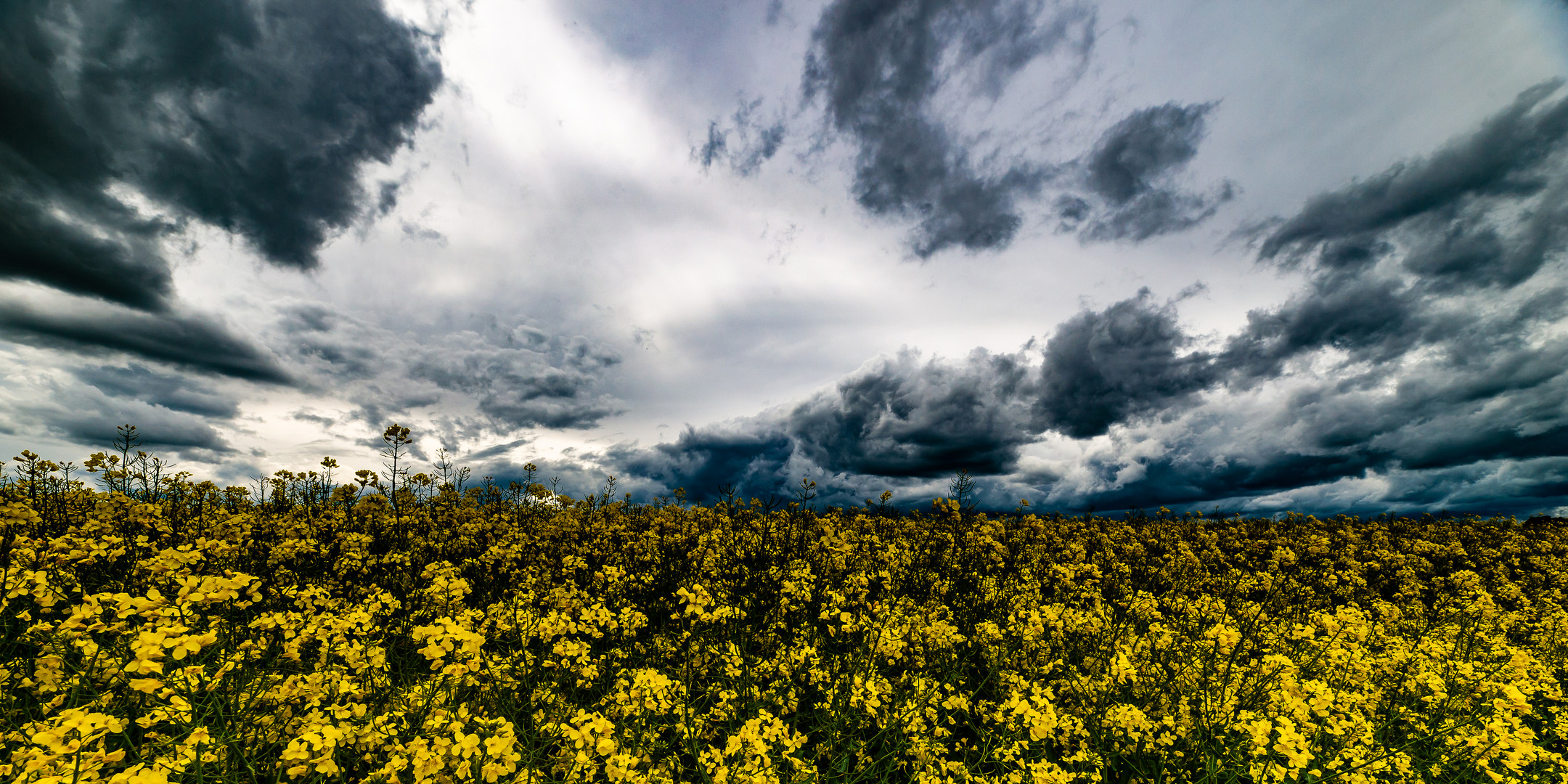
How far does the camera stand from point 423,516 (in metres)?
12.5

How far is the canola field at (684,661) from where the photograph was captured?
11.8 feet

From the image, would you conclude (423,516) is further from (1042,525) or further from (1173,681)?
(1042,525)

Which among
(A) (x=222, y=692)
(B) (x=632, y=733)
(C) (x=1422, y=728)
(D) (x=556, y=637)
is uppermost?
(A) (x=222, y=692)

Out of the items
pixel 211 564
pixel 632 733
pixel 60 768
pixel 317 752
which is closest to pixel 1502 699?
pixel 632 733

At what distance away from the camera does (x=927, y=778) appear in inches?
176

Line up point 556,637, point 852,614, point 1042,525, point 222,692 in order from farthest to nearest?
1. point 1042,525
2. point 852,614
3. point 556,637
4. point 222,692

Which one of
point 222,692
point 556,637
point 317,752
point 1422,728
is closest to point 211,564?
point 222,692

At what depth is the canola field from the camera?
3.60 metres

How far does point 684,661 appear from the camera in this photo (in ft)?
22.1

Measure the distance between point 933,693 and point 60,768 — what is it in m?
5.94

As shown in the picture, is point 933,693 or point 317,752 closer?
point 317,752

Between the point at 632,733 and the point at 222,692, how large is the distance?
2844 mm

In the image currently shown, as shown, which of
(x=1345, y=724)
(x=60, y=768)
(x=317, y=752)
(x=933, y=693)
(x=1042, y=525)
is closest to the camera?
(x=60, y=768)

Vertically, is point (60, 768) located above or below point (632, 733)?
above
